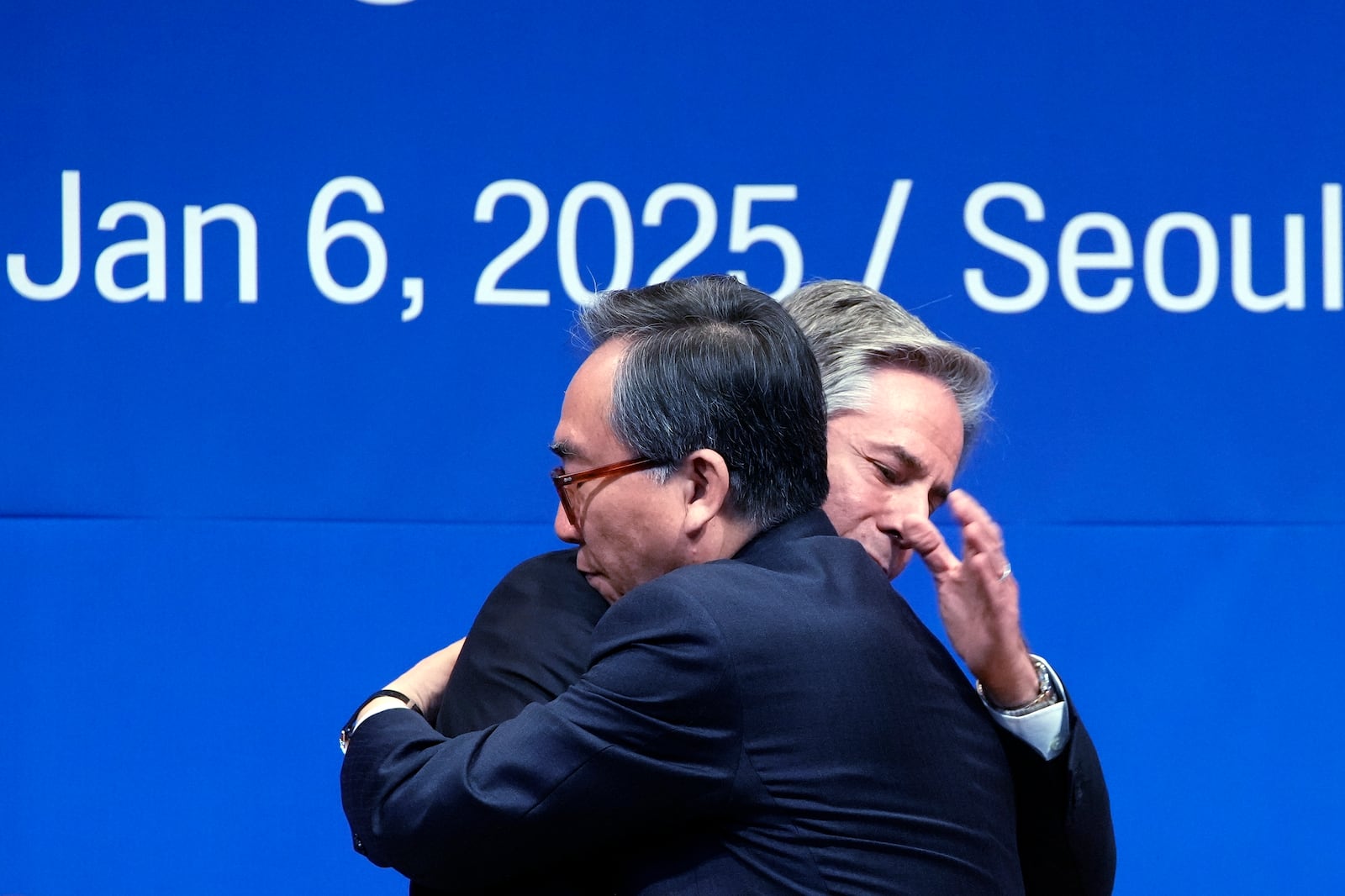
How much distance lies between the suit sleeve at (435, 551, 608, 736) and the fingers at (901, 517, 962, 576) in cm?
31

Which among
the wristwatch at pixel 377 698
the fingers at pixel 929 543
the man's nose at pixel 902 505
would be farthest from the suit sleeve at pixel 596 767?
the man's nose at pixel 902 505

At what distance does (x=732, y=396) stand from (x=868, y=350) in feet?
1.61

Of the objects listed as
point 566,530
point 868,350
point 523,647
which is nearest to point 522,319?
point 868,350

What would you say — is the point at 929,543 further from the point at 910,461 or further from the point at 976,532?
the point at 910,461

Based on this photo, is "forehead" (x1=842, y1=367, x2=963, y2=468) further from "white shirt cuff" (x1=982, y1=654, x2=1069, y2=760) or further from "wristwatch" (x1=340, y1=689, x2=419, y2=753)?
"wristwatch" (x1=340, y1=689, x2=419, y2=753)

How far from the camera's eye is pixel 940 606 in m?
1.39

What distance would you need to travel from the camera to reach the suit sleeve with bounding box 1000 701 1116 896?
4.54 feet

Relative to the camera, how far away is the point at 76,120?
7.95ft

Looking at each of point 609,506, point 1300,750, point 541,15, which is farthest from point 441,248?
point 1300,750

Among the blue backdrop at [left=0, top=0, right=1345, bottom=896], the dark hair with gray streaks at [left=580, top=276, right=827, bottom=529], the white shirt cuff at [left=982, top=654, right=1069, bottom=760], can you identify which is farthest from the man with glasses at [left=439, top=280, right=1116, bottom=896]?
the blue backdrop at [left=0, top=0, right=1345, bottom=896]

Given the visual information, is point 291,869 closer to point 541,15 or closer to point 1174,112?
point 541,15

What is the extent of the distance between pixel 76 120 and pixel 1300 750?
7.95ft

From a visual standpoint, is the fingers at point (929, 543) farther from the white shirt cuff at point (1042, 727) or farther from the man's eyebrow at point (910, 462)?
the man's eyebrow at point (910, 462)

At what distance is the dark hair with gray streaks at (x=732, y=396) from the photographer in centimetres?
124
